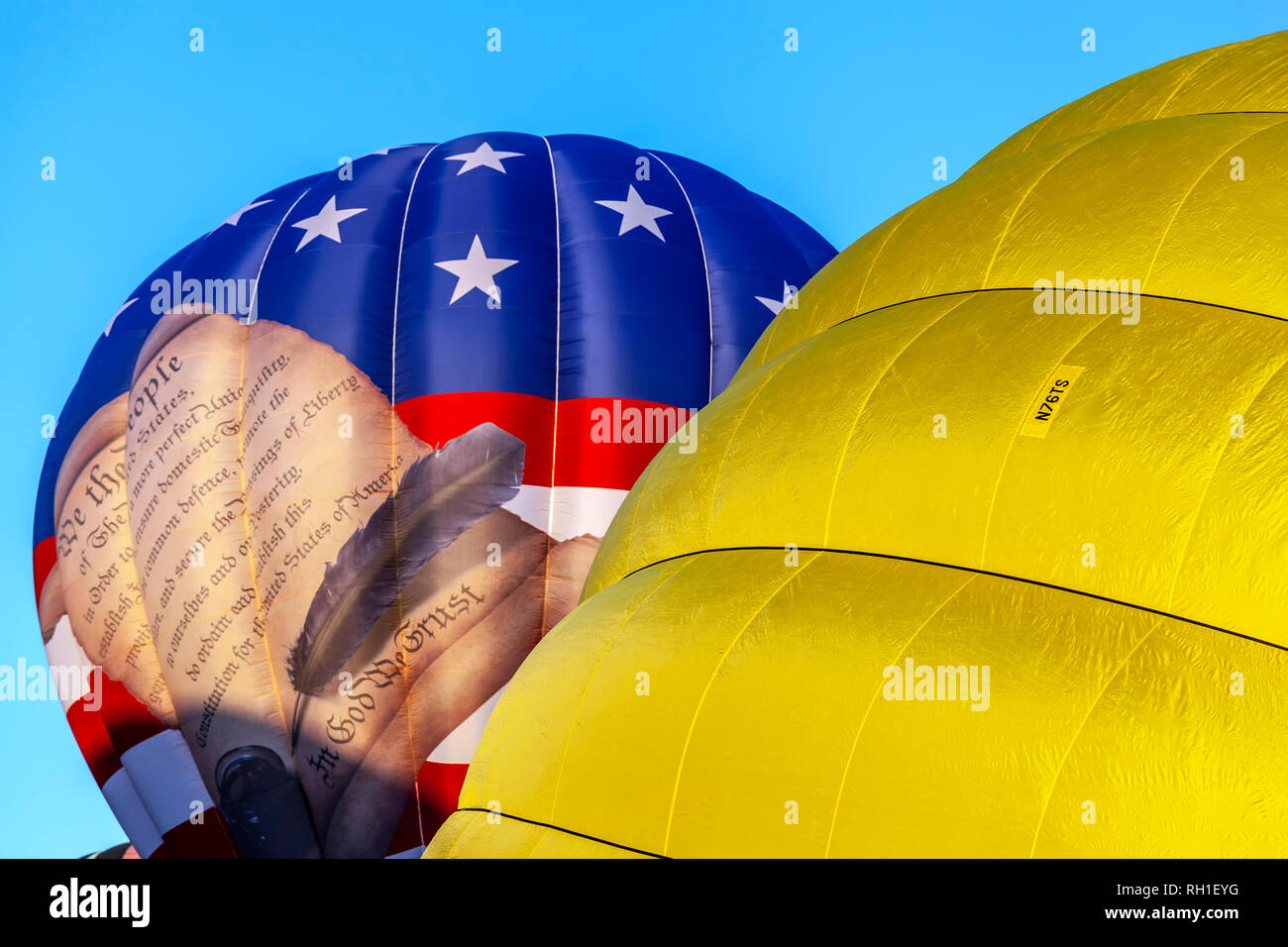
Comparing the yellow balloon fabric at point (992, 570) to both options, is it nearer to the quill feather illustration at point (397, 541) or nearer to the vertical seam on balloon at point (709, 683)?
the vertical seam on balloon at point (709, 683)

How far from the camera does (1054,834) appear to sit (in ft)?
6.78

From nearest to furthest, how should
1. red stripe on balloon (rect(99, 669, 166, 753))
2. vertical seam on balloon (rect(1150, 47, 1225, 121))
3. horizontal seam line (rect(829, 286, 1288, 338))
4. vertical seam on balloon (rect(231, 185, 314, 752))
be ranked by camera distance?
horizontal seam line (rect(829, 286, 1288, 338))
vertical seam on balloon (rect(1150, 47, 1225, 121))
vertical seam on balloon (rect(231, 185, 314, 752))
red stripe on balloon (rect(99, 669, 166, 753))

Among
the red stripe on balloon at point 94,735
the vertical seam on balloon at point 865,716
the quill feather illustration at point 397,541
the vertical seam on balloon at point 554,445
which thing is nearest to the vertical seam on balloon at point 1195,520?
the vertical seam on balloon at point 865,716

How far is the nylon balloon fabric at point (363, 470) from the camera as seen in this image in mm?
6047

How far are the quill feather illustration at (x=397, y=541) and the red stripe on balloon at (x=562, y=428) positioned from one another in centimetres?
9

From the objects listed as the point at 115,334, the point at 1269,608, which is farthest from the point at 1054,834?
the point at 115,334

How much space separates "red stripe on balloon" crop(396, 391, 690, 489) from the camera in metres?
6.24

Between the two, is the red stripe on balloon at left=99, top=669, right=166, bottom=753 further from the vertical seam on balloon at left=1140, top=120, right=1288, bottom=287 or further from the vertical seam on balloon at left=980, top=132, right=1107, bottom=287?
the vertical seam on balloon at left=1140, top=120, right=1288, bottom=287

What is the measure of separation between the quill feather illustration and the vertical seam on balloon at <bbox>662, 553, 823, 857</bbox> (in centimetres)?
361

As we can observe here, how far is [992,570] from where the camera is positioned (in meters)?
2.41

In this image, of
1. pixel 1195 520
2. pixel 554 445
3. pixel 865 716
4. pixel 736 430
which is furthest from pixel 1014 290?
pixel 554 445

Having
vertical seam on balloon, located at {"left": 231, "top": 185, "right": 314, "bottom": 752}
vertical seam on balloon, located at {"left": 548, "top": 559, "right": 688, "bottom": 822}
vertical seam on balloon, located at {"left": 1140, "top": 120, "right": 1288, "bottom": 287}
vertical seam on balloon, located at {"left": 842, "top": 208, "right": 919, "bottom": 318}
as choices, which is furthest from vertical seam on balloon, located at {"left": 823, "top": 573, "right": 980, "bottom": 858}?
vertical seam on balloon, located at {"left": 231, "top": 185, "right": 314, "bottom": 752}

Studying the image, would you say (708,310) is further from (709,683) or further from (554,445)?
(709,683)
